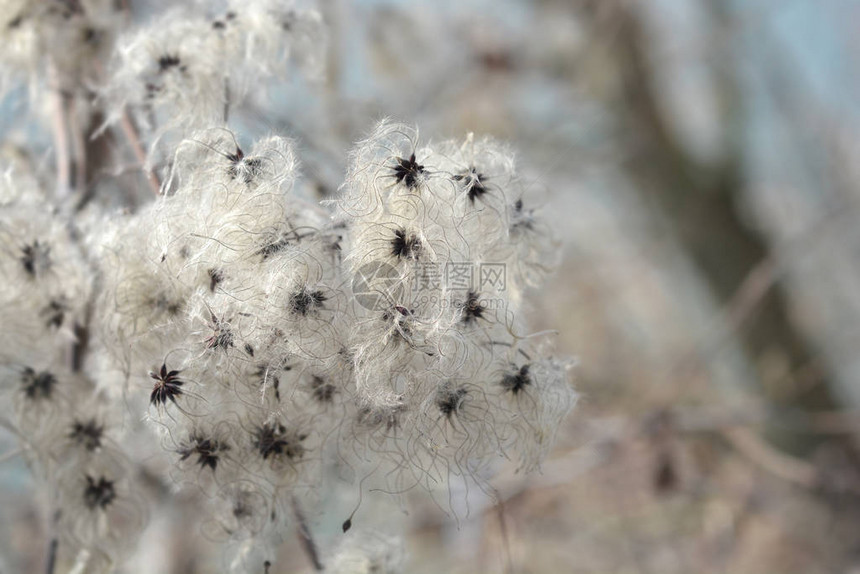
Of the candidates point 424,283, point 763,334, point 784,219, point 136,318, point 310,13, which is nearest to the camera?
point 424,283

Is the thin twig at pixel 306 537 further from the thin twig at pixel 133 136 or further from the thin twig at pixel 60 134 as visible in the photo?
the thin twig at pixel 60 134

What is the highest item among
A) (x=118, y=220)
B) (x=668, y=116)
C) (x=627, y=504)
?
(x=668, y=116)

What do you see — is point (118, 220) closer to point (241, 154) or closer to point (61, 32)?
point (241, 154)

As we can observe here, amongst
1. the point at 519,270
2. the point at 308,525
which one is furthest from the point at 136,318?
the point at 519,270

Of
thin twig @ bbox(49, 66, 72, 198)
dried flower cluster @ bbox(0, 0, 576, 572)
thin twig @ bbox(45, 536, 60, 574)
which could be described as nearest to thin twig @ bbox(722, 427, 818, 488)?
dried flower cluster @ bbox(0, 0, 576, 572)

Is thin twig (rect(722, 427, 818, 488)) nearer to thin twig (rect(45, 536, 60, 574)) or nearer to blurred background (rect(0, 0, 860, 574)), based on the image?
blurred background (rect(0, 0, 860, 574))

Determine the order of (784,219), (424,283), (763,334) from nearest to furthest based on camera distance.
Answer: (424,283), (763,334), (784,219)

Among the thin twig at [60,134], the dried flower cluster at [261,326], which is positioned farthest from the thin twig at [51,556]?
the thin twig at [60,134]

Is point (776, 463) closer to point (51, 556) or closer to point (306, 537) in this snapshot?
point (306, 537)
